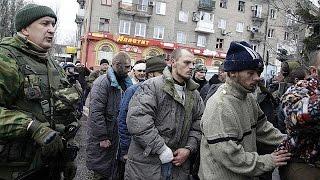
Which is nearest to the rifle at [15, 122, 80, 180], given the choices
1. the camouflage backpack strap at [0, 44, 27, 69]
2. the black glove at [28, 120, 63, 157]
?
the black glove at [28, 120, 63, 157]

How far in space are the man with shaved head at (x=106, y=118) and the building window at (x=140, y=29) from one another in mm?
39629

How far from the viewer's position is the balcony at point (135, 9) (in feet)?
145

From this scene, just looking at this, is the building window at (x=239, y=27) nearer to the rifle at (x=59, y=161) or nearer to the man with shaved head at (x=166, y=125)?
the man with shaved head at (x=166, y=125)

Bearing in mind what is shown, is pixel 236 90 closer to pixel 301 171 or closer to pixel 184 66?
pixel 301 171

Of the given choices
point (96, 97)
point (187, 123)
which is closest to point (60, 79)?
point (187, 123)

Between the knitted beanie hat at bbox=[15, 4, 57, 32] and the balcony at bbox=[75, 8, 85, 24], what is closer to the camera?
the knitted beanie hat at bbox=[15, 4, 57, 32]

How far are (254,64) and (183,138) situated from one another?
1.26 metres

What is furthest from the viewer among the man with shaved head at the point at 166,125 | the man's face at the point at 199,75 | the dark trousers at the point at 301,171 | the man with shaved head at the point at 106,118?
the man's face at the point at 199,75

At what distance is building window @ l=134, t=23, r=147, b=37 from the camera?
149 ft

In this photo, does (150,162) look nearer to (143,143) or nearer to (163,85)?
(143,143)

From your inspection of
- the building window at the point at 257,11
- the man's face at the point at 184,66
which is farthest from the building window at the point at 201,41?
the man's face at the point at 184,66

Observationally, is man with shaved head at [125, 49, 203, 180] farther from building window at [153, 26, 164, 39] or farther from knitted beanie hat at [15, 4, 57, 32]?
building window at [153, 26, 164, 39]

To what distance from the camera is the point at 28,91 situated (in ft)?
9.47

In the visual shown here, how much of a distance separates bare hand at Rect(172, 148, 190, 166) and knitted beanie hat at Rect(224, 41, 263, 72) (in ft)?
3.62
